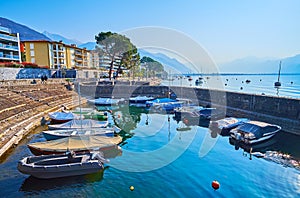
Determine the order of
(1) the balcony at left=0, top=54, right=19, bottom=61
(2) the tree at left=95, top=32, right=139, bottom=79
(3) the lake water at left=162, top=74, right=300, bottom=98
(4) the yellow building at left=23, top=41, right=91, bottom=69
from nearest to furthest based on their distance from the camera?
(1) the balcony at left=0, top=54, right=19, bottom=61 < (2) the tree at left=95, top=32, right=139, bottom=79 < (3) the lake water at left=162, top=74, right=300, bottom=98 < (4) the yellow building at left=23, top=41, right=91, bottom=69

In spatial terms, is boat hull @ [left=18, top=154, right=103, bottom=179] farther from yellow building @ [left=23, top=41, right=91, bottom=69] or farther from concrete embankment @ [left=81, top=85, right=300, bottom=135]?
yellow building @ [left=23, top=41, right=91, bottom=69]

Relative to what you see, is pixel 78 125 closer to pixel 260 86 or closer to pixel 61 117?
pixel 61 117

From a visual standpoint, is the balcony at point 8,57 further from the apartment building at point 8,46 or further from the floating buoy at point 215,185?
the floating buoy at point 215,185

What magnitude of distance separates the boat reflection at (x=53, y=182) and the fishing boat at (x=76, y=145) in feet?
7.28

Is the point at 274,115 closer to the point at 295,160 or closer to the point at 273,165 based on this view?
the point at 295,160

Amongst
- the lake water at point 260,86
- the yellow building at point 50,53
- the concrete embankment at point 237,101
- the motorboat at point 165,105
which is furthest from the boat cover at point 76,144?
the yellow building at point 50,53

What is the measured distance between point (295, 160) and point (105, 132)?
14.3 metres

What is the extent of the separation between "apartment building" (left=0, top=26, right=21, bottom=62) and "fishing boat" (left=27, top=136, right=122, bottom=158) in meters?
42.3

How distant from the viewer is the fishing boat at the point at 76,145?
1324 cm

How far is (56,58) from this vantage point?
61.7 metres

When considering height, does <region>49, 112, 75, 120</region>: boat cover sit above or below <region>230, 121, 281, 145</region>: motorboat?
above

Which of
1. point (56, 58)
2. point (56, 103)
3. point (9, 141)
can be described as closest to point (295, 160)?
point (9, 141)

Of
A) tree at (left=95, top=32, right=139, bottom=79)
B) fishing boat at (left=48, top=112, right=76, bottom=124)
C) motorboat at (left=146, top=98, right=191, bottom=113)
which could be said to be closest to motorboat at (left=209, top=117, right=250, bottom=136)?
motorboat at (left=146, top=98, right=191, bottom=113)

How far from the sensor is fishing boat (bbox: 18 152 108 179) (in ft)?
35.4
